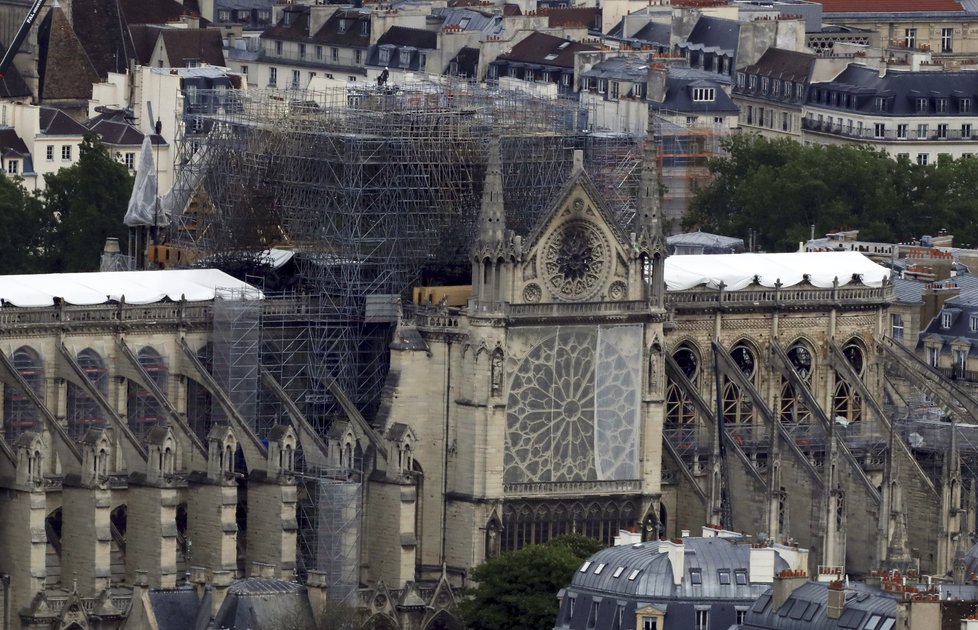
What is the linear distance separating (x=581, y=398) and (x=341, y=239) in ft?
30.2

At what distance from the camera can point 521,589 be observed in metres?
186

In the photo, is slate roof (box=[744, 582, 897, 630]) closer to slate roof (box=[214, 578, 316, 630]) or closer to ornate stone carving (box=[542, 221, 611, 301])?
slate roof (box=[214, 578, 316, 630])

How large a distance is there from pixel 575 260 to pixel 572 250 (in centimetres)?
35

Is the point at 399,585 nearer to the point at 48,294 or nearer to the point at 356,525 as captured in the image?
the point at 356,525

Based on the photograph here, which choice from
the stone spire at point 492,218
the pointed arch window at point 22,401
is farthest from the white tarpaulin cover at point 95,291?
the stone spire at point 492,218

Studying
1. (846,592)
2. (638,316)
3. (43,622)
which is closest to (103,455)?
(43,622)

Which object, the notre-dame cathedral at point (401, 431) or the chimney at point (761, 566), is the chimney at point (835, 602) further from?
the notre-dame cathedral at point (401, 431)

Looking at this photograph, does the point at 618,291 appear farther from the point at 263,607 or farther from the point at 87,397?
→ the point at 263,607

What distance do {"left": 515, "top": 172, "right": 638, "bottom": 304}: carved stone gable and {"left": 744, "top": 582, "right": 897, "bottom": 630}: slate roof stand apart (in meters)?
29.1

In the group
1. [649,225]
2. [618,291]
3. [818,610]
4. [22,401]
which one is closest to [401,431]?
[618,291]

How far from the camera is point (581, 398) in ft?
651

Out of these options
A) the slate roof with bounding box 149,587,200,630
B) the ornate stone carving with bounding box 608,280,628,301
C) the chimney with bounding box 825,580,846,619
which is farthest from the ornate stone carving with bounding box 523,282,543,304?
the chimney with bounding box 825,580,846,619

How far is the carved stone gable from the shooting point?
196250 mm

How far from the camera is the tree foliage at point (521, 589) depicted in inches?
A: 7288
